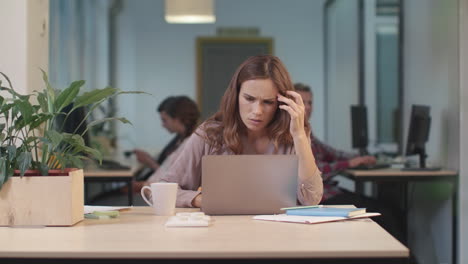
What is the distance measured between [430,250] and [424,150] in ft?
2.57

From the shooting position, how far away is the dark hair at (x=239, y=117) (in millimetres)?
2875

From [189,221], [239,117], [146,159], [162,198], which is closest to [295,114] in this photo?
[239,117]

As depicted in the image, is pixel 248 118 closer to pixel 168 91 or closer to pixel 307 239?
pixel 307 239

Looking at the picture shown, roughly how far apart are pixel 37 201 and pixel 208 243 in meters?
0.66

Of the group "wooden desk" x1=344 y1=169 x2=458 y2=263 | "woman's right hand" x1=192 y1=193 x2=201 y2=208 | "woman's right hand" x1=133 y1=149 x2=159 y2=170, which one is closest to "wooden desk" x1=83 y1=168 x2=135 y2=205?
"woman's right hand" x1=133 y1=149 x2=159 y2=170

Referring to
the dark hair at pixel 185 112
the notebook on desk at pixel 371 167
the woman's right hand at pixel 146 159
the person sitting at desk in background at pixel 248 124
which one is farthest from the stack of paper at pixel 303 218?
the woman's right hand at pixel 146 159

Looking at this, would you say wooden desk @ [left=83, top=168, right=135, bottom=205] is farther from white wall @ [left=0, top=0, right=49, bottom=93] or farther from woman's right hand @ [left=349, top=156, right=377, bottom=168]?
woman's right hand @ [left=349, top=156, right=377, bottom=168]

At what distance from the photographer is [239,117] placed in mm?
2959

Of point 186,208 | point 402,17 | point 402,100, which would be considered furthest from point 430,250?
point 186,208

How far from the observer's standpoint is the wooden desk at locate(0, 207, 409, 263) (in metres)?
1.70

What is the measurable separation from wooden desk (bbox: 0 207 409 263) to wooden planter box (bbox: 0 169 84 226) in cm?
5

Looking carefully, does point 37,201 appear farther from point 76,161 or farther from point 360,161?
point 360,161

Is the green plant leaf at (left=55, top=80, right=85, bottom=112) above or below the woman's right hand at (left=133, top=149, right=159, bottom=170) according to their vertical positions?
above

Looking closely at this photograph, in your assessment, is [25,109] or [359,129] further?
[359,129]
